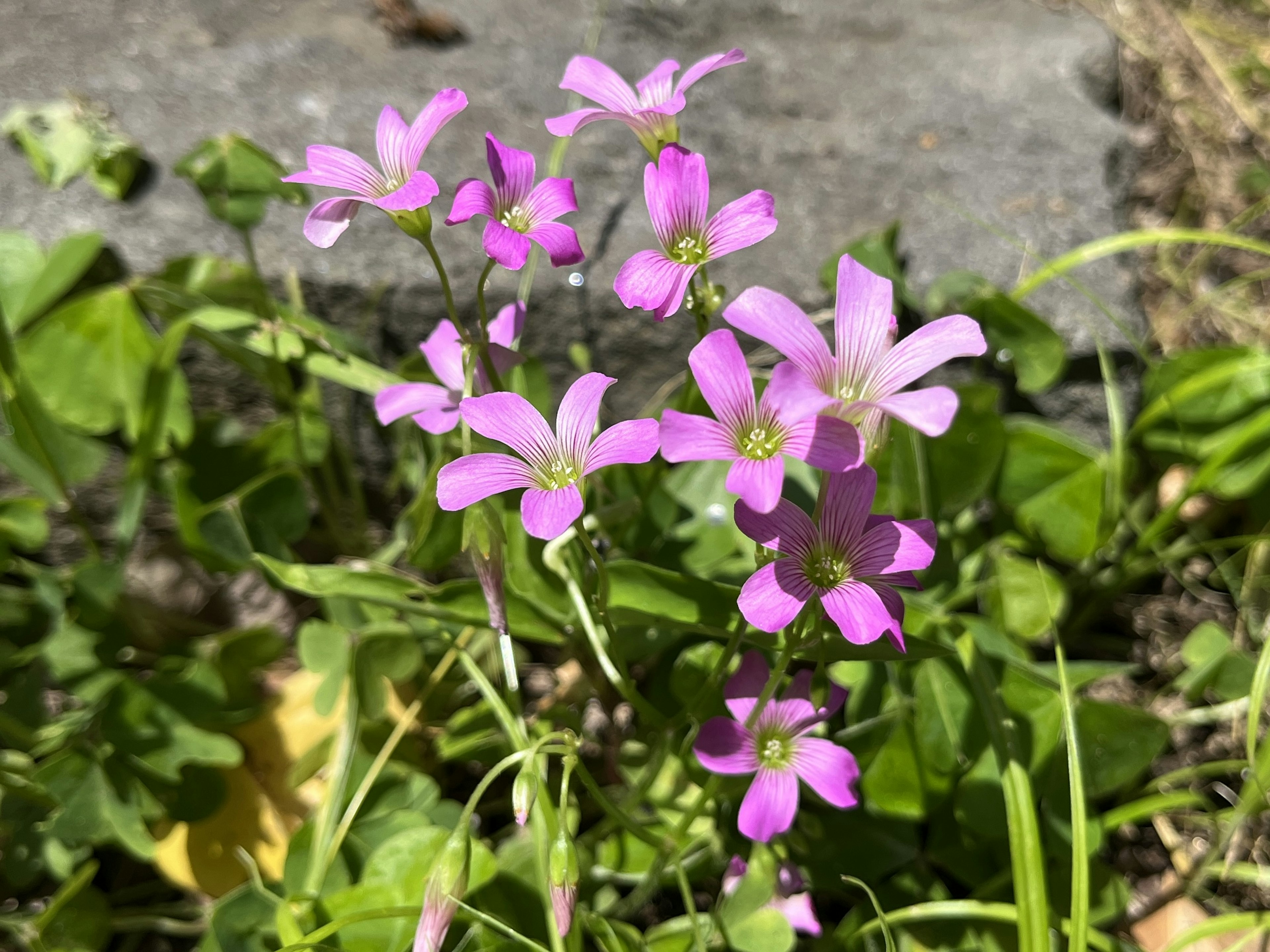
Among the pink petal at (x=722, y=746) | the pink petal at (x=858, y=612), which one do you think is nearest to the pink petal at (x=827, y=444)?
the pink petal at (x=858, y=612)

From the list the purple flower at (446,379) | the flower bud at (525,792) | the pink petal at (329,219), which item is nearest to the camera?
the flower bud at (525,792)

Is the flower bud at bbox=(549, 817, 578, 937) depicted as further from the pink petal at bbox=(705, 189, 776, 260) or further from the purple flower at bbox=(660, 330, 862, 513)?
the pink petal at bbox=(705, 189, 776, 260)

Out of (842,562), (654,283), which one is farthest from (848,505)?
(654,283)

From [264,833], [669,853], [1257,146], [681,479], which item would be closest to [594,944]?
[669,853]

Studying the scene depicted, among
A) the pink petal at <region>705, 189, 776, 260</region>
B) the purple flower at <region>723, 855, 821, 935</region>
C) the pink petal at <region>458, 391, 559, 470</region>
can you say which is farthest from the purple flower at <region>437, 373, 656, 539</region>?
the purple flower at <region>723, 855, 821, 935</region>

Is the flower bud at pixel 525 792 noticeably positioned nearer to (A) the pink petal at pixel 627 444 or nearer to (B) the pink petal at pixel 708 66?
(A) the pink petal at pixel 627 444

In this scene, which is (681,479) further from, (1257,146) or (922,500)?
(1257,146)
